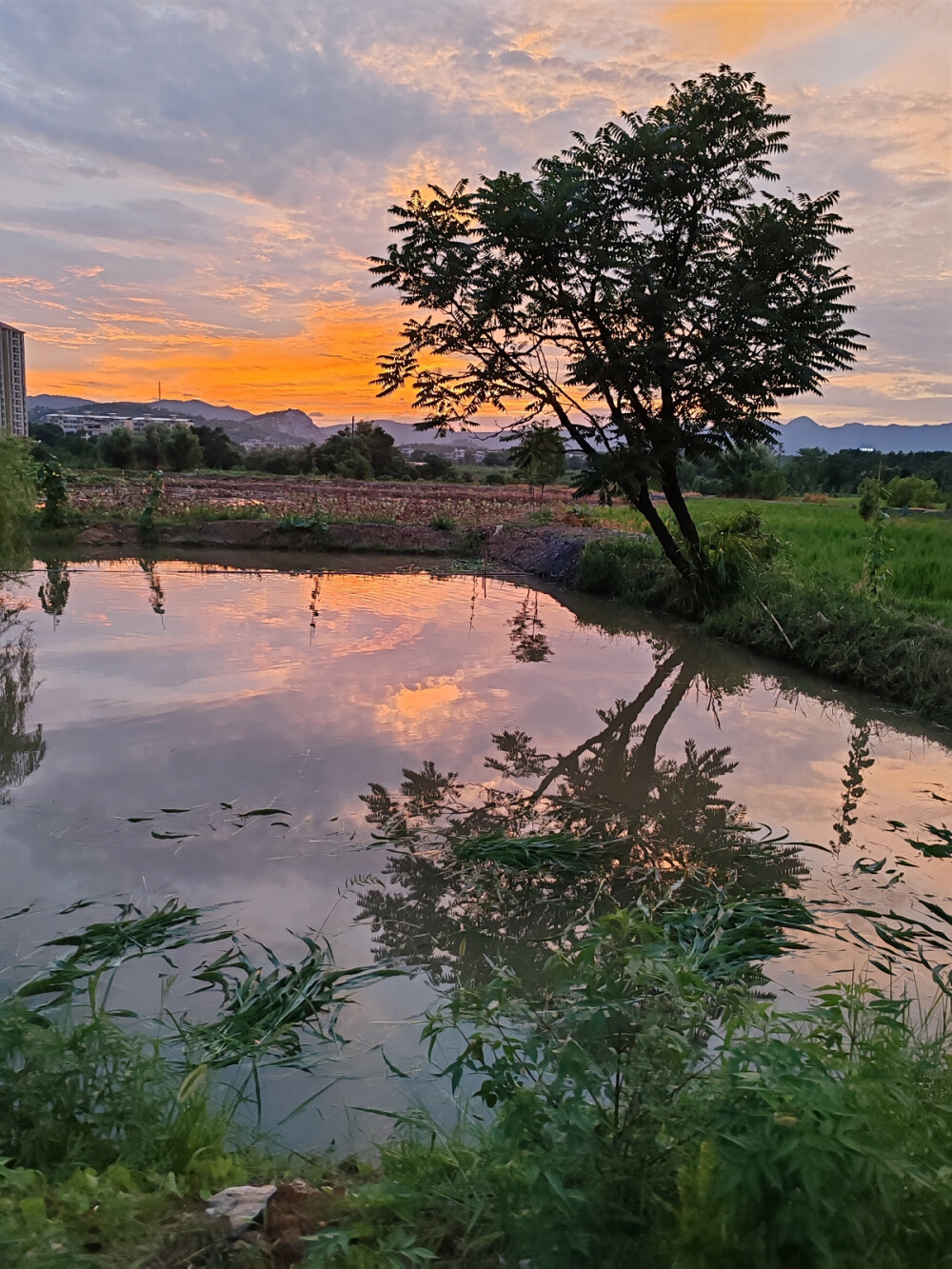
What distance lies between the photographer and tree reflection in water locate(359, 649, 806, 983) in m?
3.54

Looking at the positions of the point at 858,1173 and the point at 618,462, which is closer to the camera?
the point at 858,1173

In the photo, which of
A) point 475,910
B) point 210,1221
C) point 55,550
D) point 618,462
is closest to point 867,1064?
point 210,1221

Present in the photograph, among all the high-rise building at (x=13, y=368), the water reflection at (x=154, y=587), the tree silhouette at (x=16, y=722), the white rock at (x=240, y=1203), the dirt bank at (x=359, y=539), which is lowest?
the tree silhouette at (x=16, y=722)

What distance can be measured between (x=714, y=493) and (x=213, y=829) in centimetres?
3895

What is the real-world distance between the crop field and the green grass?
12.9 ft

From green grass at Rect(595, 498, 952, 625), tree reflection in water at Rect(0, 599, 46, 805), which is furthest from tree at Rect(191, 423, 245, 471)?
tree reflection in water at Rect(0, 599, 46, 805)

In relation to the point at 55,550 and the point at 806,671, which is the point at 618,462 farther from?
the point at 55,550

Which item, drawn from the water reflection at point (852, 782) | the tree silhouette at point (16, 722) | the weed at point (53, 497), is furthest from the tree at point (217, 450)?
the water reflection at point (852, 782)

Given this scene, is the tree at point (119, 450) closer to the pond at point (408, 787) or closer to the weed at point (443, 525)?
the weed at point (443, 525)

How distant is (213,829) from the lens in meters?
4.46

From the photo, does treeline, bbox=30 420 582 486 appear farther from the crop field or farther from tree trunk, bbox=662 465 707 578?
tree trunk, bbox=662 465 707 578

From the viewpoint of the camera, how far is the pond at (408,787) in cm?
353

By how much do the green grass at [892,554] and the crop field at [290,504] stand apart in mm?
3928

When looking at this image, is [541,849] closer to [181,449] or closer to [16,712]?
[16,712]
